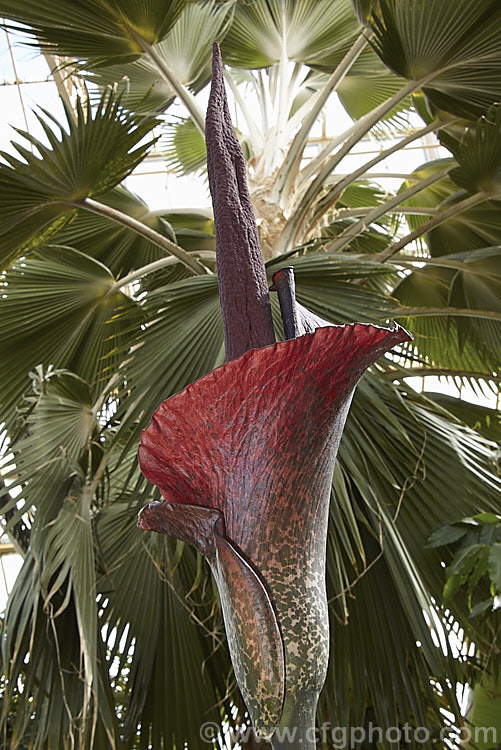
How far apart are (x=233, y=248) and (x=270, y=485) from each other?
0.11 meters

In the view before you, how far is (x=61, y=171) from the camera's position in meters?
1.46

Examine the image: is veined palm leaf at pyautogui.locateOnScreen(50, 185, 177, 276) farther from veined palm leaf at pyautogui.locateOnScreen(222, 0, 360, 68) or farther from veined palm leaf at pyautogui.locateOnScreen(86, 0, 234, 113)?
veined palm leaf at pyautogui.locateOnScreen(222, 0, 360, 68)

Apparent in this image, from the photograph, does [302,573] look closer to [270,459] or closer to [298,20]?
[270,459]

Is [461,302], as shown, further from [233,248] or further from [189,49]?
[233,248]

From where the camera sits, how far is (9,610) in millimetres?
1732

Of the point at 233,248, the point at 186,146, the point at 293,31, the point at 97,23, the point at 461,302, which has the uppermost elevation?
the point at 186,146

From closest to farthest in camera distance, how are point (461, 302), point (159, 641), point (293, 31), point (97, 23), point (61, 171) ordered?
point (61, 171) < point (97, 23) < point (159, 641) < point (461, 302) < point (293, 31)

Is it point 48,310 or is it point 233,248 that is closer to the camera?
point 233,248

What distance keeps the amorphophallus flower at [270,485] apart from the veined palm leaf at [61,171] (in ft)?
4.11

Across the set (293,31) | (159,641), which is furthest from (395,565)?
(293,31)

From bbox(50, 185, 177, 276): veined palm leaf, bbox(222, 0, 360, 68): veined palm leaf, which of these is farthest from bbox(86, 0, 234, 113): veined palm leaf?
bbox(50, 185, 177, 276): veined palm leaf

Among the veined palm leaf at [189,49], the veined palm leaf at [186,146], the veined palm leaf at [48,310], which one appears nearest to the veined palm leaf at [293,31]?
the veined palm leaf at [189,49]

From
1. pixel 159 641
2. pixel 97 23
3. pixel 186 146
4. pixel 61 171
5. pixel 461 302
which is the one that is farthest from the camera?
pixel 186 146

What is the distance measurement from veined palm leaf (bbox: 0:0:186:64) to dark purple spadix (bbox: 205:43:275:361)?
1451 mm
